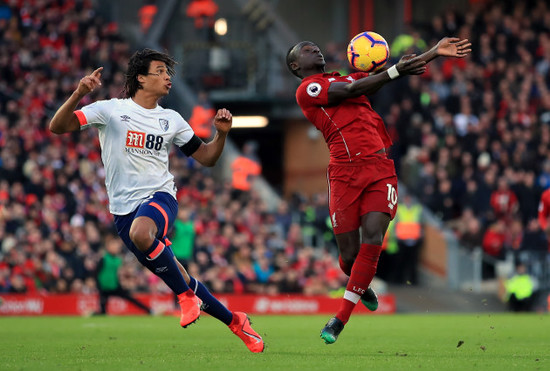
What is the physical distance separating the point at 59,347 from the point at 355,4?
22108 millimetres

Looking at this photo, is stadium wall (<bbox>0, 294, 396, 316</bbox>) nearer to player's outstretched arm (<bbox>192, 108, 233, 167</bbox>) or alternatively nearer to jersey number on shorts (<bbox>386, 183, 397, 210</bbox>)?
player's outstretched arm (<bbox>192, 108, 233, 167</bbox>)

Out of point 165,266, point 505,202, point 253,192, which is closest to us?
point 165,266

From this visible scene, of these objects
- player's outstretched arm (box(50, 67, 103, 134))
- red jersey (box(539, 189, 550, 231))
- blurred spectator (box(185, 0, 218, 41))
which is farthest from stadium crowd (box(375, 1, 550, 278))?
player's outstretched arm (box(50, 67, 103, 134))

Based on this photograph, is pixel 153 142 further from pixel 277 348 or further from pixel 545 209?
pixel 545 209

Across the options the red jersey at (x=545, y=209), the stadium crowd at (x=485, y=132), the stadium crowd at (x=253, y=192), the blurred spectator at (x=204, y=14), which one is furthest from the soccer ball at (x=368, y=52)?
the blurred spectator at (x=204, y=14)

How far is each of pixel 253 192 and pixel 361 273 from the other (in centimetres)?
1597

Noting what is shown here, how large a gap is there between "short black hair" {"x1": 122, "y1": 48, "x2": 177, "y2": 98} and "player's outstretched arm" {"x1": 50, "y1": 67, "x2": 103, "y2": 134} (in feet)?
2.38

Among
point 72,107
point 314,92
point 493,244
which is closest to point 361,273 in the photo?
point 314,92

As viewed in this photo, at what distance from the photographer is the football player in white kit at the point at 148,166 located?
8594 mm

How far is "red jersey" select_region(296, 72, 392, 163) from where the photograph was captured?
30.2ft

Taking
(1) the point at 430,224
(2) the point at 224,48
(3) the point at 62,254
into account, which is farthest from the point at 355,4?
(3) the point at 62,254

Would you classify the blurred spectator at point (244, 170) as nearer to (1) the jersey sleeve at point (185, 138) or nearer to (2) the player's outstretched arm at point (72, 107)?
(1) the jersey sleeve at point (185, 138)

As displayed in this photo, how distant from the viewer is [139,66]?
9227 millimetres

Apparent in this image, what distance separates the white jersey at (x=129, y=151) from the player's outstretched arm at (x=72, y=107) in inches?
7.0
